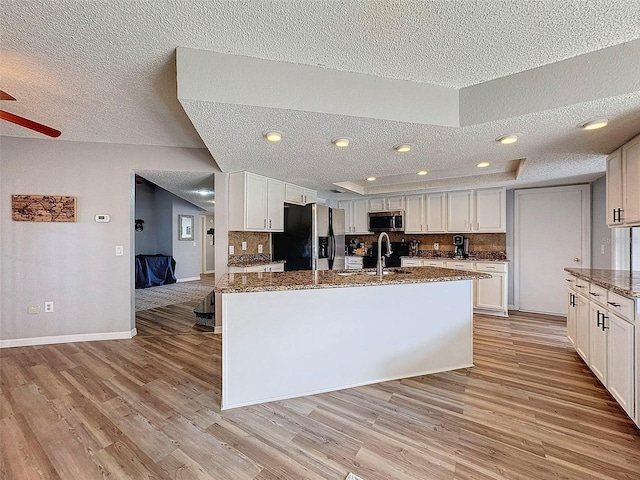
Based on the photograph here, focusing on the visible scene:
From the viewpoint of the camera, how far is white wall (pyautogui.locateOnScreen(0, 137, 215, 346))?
10.9 feet

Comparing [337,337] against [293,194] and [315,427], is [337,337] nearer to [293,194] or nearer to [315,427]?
[315,427]

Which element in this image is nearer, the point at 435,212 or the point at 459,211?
the point at 459,211

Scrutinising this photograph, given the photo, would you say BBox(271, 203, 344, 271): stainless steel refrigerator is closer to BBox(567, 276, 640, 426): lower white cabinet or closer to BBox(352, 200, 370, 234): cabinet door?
BBox(352, 200, 370, 234): cabinet door

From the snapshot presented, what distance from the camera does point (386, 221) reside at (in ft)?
18.8

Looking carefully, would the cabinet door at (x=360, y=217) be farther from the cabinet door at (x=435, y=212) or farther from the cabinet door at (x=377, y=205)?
the cabinet door at (x=435, y=212)

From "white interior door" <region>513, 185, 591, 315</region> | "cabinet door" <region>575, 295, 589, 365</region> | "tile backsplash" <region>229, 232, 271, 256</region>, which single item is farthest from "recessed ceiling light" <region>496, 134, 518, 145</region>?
"tile backsplash" <region>229, 232, 271, 256</region>

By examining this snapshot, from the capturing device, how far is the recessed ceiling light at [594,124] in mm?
2031

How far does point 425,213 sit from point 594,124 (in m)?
Result: 3.38

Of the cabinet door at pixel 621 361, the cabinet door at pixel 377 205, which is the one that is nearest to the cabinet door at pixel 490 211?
the cabinet door at pixel 377 205

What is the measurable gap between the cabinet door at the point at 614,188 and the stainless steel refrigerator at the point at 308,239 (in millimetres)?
3096

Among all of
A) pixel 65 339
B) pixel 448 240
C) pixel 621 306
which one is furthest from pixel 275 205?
pixel 621 306

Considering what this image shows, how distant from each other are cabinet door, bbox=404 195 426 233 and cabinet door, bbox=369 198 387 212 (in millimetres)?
447

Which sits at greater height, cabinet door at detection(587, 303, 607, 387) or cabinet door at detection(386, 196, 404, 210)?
cabinet door at detection(386, 196, 404, 210)

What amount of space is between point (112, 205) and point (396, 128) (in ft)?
11.4
